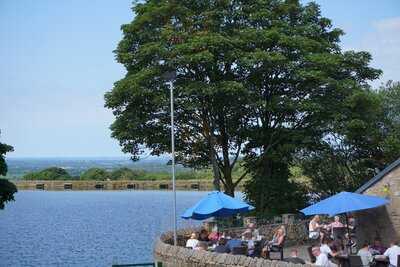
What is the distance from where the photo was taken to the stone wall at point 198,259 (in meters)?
17.1

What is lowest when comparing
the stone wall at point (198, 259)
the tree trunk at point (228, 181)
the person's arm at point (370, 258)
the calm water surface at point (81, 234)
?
the calm water surface at point (81, 234)

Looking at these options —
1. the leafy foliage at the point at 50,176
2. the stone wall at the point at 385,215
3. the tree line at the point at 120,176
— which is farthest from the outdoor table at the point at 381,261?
the leafy foliage at the point at 50,176

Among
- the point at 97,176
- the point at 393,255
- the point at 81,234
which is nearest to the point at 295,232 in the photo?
the point at 393,255

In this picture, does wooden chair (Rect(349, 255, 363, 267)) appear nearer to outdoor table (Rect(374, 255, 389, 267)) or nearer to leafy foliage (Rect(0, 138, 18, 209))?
outdoor table (Rect(374, 255, 389, 267))

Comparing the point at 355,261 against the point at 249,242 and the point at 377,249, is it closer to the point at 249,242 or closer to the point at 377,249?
the point at 377,249

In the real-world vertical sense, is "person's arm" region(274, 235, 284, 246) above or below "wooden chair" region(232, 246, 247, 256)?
above

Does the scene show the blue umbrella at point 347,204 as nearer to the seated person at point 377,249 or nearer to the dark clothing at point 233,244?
the seated person at point 377,249

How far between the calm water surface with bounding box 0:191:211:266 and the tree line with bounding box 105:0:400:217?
491cm

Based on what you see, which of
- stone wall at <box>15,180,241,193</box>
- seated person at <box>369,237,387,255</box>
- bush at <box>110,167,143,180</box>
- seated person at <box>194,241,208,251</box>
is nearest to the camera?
seated person at <box>369,237,387,255</box>

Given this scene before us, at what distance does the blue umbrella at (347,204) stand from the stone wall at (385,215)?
615 millimetres

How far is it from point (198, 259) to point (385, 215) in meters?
6.14

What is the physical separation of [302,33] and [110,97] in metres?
10.8

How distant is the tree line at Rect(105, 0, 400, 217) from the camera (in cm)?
3189

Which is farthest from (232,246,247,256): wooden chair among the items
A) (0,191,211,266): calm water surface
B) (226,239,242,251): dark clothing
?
(0,191,211,266): calm water surface
